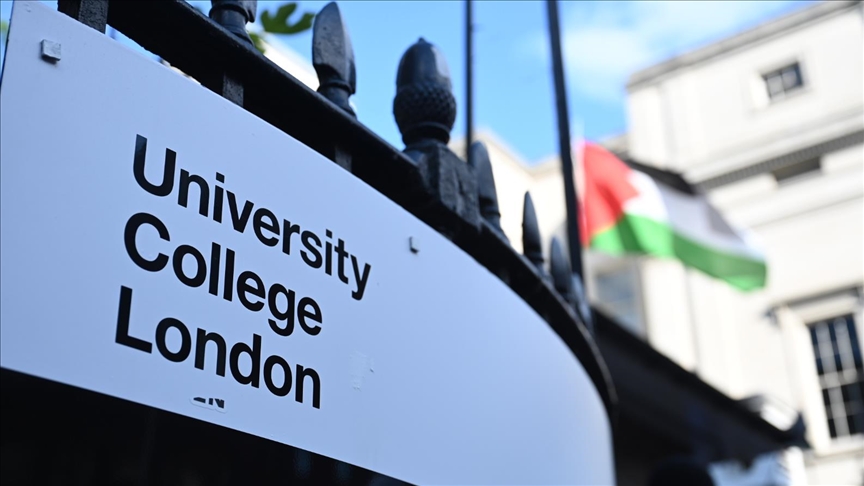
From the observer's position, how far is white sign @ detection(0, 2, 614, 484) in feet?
5.77

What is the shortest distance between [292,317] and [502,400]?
0.98m

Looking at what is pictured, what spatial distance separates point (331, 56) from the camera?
2830mm

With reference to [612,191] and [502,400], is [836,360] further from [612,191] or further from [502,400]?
[502,400]

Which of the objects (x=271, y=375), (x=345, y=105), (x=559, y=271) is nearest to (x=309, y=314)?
(x=271, y=375)

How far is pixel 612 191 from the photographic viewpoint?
1230cm

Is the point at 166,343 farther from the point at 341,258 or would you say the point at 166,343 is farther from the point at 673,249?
the point at 673,249

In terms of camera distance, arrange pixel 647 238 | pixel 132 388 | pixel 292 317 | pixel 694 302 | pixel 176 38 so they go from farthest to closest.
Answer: pixel 694 302 < pixel 647 238 < pixel 176 38 < pixel 292 317 < pixel 132 388

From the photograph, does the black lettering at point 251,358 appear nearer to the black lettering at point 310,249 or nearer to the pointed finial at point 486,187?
the black lettering at point 310,249

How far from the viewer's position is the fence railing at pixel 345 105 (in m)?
2.34

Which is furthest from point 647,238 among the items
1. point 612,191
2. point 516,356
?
point 516,356

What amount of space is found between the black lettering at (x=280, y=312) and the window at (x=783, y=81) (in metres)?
19.4

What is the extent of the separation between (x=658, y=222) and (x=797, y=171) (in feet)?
28.6

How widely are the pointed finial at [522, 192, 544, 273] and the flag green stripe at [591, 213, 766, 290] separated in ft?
26.6

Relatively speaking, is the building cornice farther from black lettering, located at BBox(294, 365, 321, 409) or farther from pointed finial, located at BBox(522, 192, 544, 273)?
black lettering, located at BBox(294, 365, 321, 409)
